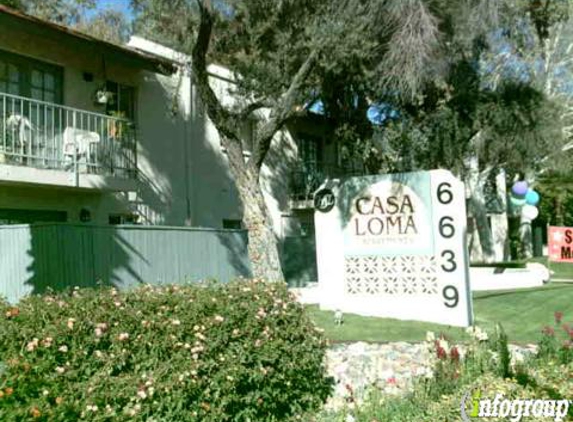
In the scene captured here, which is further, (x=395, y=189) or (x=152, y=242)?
(x=152, y=242)

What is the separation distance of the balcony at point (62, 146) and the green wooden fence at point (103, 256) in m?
1.98

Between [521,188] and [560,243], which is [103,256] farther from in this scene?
[521,188]

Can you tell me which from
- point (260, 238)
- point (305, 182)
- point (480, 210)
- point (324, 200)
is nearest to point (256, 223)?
point (260, 238)

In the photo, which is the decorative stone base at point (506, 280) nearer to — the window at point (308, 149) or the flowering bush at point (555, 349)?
the window at point (308, 149)

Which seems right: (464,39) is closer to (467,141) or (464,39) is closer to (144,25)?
(467,141)

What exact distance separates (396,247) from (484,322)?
198 cm

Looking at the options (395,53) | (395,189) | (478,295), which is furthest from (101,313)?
(478,295)

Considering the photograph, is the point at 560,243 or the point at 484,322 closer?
the point at 484,322

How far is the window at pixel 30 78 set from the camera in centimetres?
1415

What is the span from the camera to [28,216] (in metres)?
14.4

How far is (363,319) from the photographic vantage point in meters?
12.0

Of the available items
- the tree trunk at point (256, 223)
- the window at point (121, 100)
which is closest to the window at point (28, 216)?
the window at point (121, 100)

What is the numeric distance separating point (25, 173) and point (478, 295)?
1083 cm

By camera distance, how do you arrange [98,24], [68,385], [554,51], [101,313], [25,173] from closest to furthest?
[68,385], [101,313], [25,173], [554,51], [98,24]
